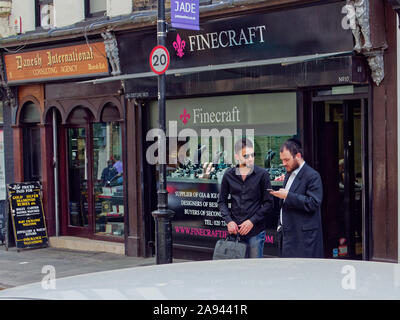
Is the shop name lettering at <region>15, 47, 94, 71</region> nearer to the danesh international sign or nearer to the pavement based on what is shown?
the danesh international sign

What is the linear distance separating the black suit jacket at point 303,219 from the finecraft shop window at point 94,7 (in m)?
7.87

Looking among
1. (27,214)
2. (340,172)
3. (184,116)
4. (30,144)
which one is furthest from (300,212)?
(30,144)

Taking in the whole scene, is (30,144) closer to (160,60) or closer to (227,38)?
(227,38)

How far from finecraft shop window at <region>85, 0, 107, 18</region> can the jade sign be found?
371 centimetres

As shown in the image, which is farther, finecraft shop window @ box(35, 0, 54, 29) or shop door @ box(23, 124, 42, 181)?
shop door @ box(23, 124, 42, 181)

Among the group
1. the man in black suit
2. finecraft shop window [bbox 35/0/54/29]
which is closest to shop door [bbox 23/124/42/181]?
finecraft shop window [bbox 35/0/54/29]

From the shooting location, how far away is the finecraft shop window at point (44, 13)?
1421cm

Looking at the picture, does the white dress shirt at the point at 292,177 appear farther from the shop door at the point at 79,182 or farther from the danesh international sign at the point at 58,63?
the shop door at the point at 79,182

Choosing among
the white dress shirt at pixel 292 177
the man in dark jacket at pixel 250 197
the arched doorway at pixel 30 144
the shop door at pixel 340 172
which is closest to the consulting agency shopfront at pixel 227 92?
the shop door at pixel 340 172

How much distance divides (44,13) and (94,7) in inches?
57.9

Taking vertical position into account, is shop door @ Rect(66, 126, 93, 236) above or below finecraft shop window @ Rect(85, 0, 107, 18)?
below

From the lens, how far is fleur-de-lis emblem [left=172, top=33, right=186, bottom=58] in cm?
1124
